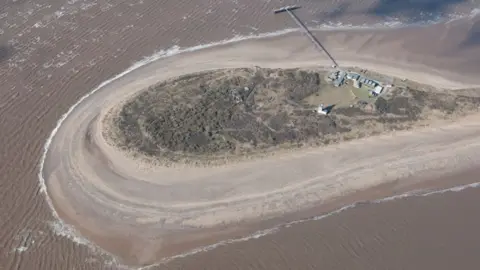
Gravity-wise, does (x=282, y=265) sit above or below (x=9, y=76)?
below

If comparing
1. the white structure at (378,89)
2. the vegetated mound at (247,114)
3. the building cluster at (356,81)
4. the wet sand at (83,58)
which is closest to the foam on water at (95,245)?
the wet sand at (83,58)

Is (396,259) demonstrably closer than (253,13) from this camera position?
Yes

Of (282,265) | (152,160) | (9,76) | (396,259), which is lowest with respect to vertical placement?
(396,259)

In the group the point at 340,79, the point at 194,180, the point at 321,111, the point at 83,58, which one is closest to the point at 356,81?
the point at 340,79

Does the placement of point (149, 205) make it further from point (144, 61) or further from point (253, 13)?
point (253, 13)

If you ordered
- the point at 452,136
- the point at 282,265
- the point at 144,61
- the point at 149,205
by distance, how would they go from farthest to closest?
1. the point at 144,61
2. the point at 452,136
3. the point at 149,205
4. the point at 282,265

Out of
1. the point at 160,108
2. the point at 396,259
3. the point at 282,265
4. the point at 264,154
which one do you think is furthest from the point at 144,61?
the point at 396,259

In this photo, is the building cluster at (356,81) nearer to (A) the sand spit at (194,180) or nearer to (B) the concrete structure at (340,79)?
(B) the concrete structure at (340,79)
